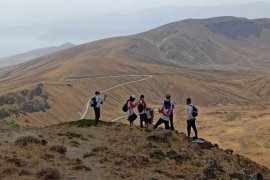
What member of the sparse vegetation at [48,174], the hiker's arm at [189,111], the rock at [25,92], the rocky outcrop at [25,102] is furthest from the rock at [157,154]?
the rock at [25,92]

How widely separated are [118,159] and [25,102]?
9317 cm

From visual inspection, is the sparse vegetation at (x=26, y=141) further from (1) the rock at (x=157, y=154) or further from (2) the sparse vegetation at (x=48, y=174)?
(2) the sparse vegetation at (x=48, y=174)

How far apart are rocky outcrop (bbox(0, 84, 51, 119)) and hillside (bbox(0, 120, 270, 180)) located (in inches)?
2798

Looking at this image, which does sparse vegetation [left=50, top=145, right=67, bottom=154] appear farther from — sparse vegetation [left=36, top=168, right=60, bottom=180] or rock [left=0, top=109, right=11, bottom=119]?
rock [left=0, top=109, right=11, bottom=119]

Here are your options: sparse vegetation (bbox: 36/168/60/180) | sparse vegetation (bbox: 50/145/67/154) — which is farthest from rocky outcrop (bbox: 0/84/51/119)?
sparse vegetation (bbox: 36/168/60/180)

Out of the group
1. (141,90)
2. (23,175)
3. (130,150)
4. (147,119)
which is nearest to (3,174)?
(23,175)

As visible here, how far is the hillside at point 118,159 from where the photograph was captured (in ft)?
57.3

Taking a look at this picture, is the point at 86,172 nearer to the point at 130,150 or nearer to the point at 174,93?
the point at 130,150

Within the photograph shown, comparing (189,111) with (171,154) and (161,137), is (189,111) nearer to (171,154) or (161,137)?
(161,137)

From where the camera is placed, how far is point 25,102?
11000cm

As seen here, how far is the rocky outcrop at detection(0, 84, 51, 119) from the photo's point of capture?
331 ft

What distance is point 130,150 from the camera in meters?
22.0

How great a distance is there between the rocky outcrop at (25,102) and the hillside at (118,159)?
7106 cm

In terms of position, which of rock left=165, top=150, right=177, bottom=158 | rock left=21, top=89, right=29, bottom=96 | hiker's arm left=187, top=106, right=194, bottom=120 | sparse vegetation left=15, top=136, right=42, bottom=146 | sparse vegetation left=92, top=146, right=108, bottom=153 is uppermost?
hiker's arm left=187, top=106, right=194, bottom=120
